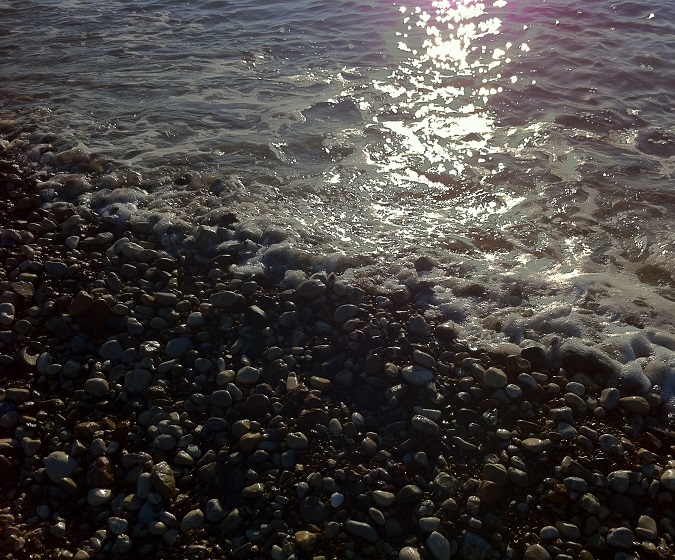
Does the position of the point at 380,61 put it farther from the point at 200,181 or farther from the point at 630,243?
the point at 630,243

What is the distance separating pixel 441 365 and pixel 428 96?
562 cm

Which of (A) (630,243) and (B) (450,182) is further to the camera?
(B) (450,182)

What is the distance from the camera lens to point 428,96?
328 inches

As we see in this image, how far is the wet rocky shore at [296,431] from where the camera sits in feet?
9.86

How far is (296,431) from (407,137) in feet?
15.8

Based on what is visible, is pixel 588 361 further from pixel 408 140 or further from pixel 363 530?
pixel 408 140

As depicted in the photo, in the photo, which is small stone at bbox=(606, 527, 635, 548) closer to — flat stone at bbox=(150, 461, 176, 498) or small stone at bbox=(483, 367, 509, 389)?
small stone at bbox=(483, 367, 509, 389)

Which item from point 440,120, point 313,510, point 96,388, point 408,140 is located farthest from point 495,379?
point 440,120

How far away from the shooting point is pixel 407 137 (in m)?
7.22

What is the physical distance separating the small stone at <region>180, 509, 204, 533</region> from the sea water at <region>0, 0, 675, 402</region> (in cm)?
211

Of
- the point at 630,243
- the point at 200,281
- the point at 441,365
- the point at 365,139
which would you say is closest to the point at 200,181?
the point at 200,281

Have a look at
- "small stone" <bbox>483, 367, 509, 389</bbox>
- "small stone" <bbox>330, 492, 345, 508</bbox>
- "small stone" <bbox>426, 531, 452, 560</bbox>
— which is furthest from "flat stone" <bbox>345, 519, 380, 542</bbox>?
"small stone" <bbox>483, 367, 509, 389</bbox>

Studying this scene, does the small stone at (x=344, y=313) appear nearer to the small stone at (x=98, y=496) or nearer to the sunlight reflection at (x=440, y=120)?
the sunlight reflection at (x=440, y=120)

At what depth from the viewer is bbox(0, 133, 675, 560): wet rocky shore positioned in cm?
301
